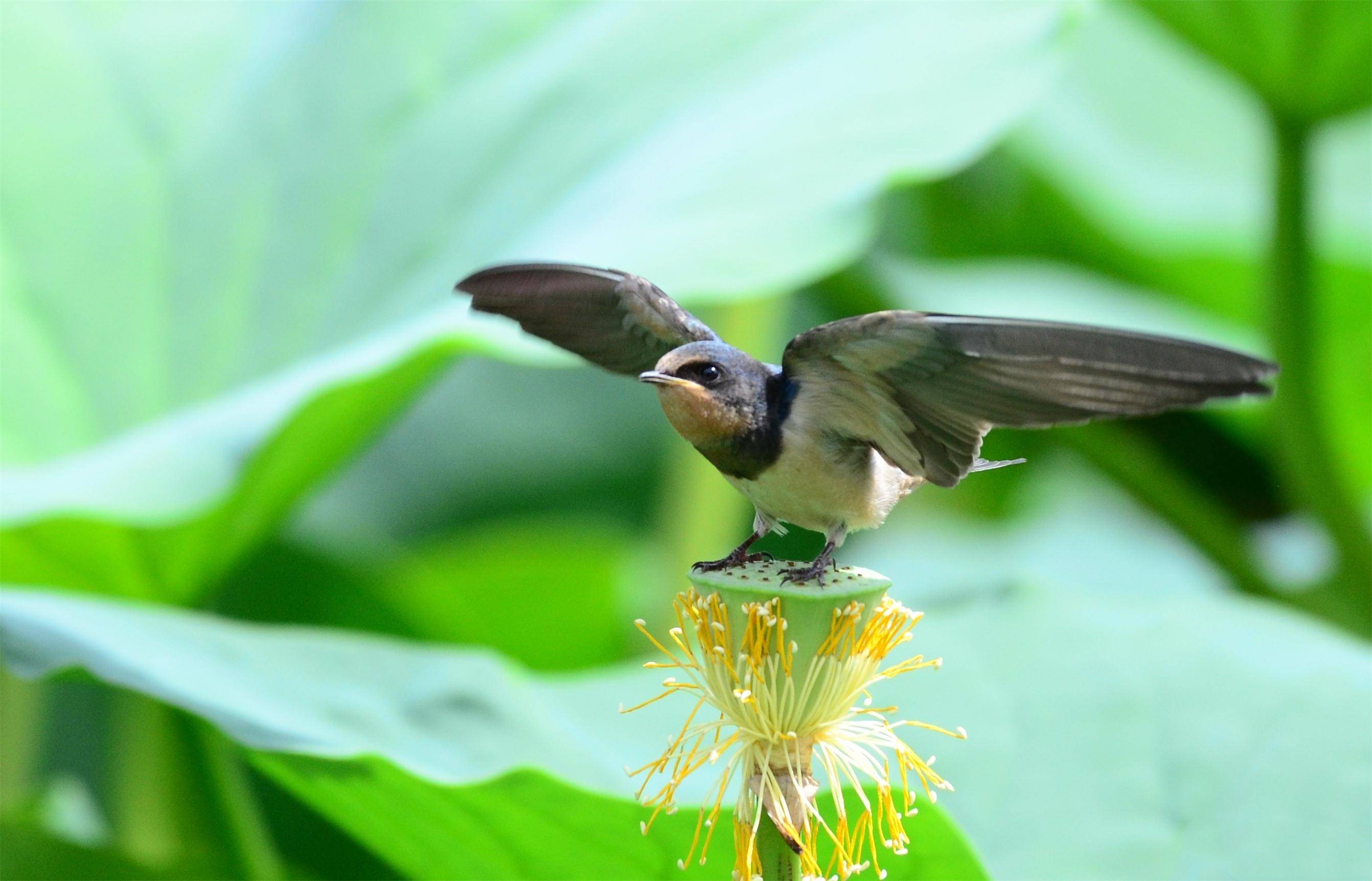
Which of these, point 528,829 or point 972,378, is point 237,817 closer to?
point 528,829

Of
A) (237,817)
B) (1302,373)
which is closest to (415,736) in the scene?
(237,817)

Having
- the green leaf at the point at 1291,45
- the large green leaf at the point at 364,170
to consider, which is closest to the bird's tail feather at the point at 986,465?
the large green leaf at the point at 364,170

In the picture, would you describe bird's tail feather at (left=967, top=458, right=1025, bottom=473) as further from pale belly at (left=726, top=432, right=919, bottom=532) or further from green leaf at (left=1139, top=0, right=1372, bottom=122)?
green leaf at (left=1139, top=0, right=1372, bottom=122)

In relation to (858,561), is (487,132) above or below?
above

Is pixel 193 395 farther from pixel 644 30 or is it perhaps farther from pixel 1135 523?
pixel 1135 523

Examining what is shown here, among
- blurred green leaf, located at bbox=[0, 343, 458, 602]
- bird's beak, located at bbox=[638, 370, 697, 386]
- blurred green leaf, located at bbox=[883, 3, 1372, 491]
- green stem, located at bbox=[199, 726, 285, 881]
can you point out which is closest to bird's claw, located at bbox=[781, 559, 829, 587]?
bird's beak, located at bbox=[638, 370, 697, 386]

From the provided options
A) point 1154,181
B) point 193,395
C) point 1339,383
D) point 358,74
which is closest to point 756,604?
point 193,395

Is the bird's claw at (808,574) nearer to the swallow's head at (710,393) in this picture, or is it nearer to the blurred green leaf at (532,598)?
the swallow's head at (710,393)
